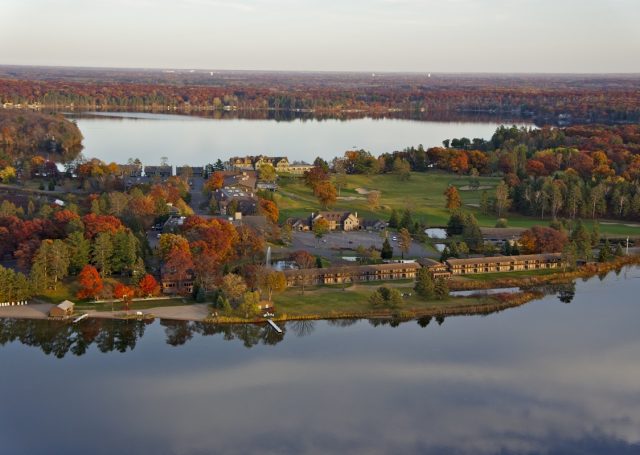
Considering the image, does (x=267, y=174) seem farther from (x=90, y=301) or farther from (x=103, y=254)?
(x=90, y=301)

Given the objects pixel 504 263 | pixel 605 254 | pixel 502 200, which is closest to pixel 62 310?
pixel 504 263

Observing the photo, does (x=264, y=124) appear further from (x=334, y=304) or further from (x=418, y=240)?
(x=334, y=304)

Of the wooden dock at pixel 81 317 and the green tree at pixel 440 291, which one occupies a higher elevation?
the green tree at pixel 440 291

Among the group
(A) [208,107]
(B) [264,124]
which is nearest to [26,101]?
(A) [208,107]

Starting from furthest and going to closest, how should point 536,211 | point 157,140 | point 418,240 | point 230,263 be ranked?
point 157,140 → point 536,211 → point 418,240 → point 230,263

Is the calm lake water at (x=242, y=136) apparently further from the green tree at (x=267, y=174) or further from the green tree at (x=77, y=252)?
the green tree at (x=77, y=252)

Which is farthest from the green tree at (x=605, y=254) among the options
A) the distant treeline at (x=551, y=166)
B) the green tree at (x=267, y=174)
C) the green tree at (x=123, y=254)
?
the green tree at (x=267, y=174)
